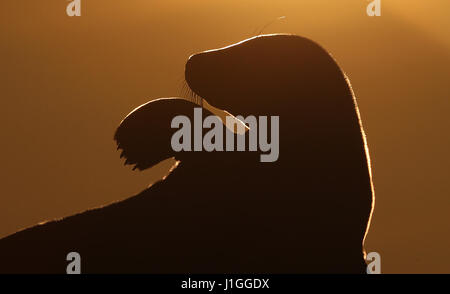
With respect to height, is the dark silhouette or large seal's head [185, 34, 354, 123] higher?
large seal's head [185, 34, 354, 123]

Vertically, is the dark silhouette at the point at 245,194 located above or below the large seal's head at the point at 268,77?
below

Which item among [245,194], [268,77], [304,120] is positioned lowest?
[245,194]

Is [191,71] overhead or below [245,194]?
overhead

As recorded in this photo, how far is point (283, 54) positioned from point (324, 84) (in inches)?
4.7

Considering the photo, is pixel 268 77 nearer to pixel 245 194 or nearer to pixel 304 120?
pixel 304 120

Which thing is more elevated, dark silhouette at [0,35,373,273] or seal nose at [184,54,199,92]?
seal nose at [184,54,199,92]

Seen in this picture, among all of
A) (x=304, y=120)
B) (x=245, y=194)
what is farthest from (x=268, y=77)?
(x=245, y=194)

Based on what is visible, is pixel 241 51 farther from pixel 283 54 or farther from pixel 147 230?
pixel 147 230

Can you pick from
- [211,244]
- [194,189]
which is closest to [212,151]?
[194,189]

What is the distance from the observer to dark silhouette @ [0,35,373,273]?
3.59 feet

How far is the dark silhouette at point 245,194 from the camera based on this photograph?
3.59ft

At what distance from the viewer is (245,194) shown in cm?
118

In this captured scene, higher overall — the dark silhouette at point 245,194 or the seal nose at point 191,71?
the seal nose at point 191,71

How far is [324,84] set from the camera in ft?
3.91
